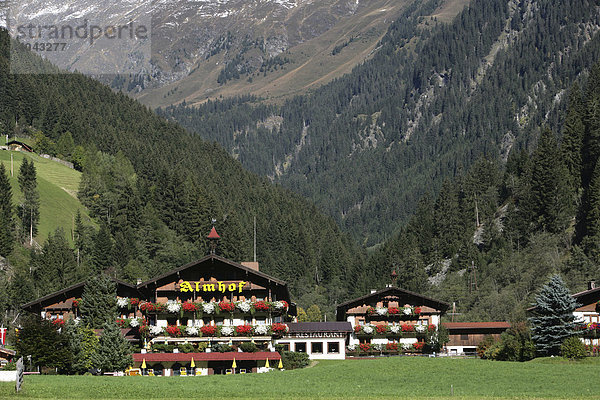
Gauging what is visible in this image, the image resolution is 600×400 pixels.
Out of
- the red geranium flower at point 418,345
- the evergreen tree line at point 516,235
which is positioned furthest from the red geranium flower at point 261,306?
the evergreen tree line at point 516,235

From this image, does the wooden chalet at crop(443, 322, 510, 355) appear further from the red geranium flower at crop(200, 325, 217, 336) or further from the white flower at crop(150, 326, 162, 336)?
the white flower at crop(150, 326, 162, 336)

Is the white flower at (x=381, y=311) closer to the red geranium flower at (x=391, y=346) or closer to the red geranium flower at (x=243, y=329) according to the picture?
the red geranium flower at (x=391, y=346)

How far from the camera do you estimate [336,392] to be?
188 feet

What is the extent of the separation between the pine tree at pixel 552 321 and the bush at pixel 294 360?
2050cm

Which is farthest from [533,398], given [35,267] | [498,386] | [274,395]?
[35,267]

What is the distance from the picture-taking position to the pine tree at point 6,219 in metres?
151

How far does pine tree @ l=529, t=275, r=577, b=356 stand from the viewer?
7850 centimetres

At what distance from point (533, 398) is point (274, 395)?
49.8 ft

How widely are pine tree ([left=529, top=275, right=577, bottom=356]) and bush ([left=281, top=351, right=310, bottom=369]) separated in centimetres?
2050

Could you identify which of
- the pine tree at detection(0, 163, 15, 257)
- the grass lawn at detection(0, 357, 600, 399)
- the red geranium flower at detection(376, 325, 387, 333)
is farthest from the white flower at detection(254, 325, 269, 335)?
the pine tree at detection(0, 163, 15, 257)

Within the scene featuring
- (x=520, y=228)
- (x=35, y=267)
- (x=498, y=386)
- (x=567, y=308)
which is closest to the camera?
(x=498, y=386)

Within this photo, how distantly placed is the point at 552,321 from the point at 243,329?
2702 cm

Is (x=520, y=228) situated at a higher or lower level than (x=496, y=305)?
higher

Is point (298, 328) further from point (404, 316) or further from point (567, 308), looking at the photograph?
point (567, 308)
